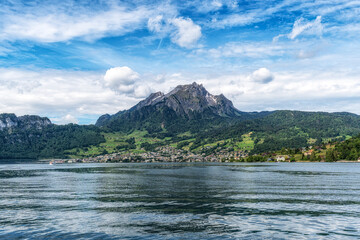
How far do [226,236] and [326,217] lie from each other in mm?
17489

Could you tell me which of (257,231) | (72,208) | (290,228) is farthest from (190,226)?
(72,208)

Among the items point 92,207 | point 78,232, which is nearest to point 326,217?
point 78,232

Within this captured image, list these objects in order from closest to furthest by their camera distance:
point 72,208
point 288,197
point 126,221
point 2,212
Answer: point 126,221 → point 2,212 → point 72,208 → point 288,197

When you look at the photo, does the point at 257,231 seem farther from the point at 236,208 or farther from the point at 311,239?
the point at 236,208

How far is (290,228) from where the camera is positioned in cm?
3156

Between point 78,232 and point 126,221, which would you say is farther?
point 126,221

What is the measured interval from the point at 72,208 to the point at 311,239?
36871 mm

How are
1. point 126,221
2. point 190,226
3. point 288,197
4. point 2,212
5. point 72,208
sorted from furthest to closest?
point 288,197
point 72,208
point 2,212
point 126,221
point 190,226

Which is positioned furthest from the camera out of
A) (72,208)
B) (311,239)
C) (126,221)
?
(72,208)

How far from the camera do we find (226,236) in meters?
28.5

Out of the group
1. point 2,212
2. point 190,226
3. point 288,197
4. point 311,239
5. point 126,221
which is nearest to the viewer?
point 311,239

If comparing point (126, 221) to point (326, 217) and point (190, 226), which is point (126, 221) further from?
point (326, 217)

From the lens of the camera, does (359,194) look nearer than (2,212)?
No

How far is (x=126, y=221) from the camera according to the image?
36.1 m
